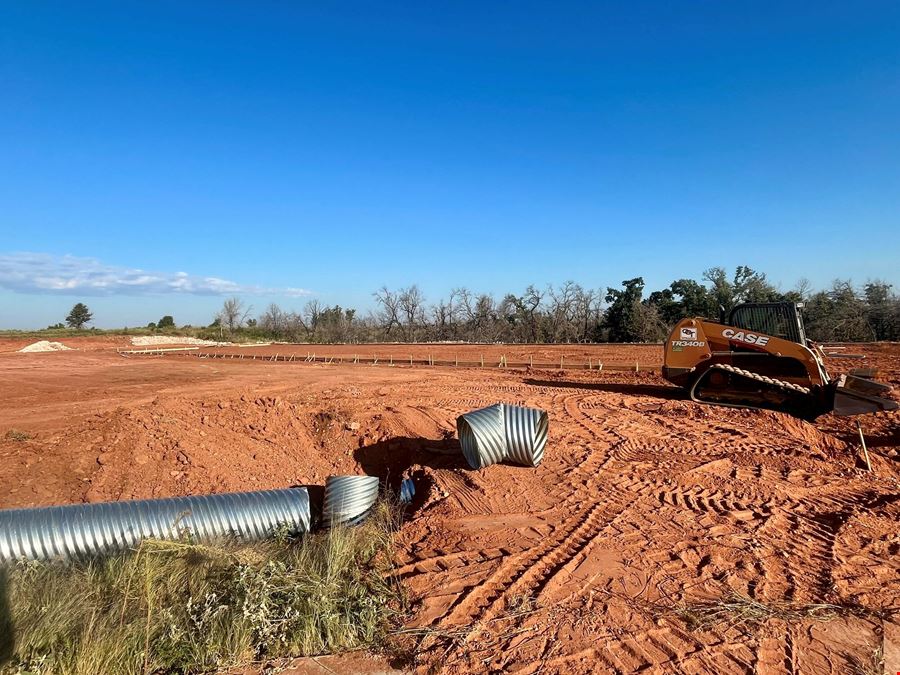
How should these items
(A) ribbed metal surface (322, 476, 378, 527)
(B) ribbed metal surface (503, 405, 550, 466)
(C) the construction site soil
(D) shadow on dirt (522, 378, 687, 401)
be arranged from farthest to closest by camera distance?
(D) shadow on dirt (522, 378, 687, 401) → (B) ribbed metal surface (503, 405, 550, 466) → (A) ribbed metal surface (322, 476, 378, 527) → (C) the construction site soil

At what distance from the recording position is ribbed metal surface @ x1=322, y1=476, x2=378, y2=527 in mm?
6441

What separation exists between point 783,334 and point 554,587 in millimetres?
9232

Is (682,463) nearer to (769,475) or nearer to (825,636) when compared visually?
(769,475)

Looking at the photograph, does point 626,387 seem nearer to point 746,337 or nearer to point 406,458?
point 746,337

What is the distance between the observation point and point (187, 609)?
12.4ft

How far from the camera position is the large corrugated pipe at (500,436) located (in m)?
6.80

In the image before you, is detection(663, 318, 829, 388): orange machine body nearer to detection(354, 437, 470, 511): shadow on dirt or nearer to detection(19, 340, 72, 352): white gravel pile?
detection(354, 437, 470, 511): shadow on dirt

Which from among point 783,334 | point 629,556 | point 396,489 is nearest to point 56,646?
point 629,556

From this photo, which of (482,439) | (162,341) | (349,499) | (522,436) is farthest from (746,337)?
(162,341)

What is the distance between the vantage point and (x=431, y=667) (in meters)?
3.40

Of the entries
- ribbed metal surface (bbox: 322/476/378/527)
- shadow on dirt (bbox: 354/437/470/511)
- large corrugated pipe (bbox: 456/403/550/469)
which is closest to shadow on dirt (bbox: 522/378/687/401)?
shadow on dirt (bbox: 354/437/470/511)

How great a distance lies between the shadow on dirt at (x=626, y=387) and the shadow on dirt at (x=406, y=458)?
257 inches

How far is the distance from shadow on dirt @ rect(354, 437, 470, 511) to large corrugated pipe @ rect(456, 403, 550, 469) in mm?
727

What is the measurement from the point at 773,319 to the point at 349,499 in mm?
9562
